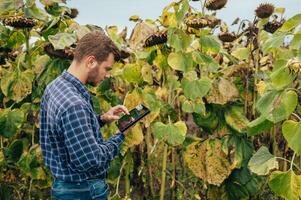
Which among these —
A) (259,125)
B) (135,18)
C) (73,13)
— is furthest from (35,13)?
(259,125)

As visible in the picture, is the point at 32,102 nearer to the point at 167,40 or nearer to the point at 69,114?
the point at 167,40

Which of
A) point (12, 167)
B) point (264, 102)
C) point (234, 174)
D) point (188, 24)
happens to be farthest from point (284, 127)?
point (12, 167)

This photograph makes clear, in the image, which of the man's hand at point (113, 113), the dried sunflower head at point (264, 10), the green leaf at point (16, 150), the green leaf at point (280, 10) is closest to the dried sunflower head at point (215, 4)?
the dried sunflower head at point (264, 10)

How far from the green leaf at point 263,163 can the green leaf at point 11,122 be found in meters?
1.65

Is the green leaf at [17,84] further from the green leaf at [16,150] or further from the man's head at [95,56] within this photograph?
the man's head at [95,56]

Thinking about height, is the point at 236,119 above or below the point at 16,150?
above

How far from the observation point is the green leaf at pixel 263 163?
2336 mm

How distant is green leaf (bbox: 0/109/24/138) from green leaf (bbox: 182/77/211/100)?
44.3 inches

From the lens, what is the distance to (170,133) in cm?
300

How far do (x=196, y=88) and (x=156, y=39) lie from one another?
34cm

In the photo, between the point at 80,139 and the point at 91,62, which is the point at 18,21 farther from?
the point at 80,139

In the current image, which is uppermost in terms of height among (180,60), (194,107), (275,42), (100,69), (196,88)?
(275,42)

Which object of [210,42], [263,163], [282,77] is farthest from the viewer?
[210,42]

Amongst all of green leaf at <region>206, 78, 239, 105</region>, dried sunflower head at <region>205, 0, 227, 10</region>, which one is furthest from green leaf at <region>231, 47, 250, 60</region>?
dried sunflower head at <region>205, 0, 227, 10</region>
